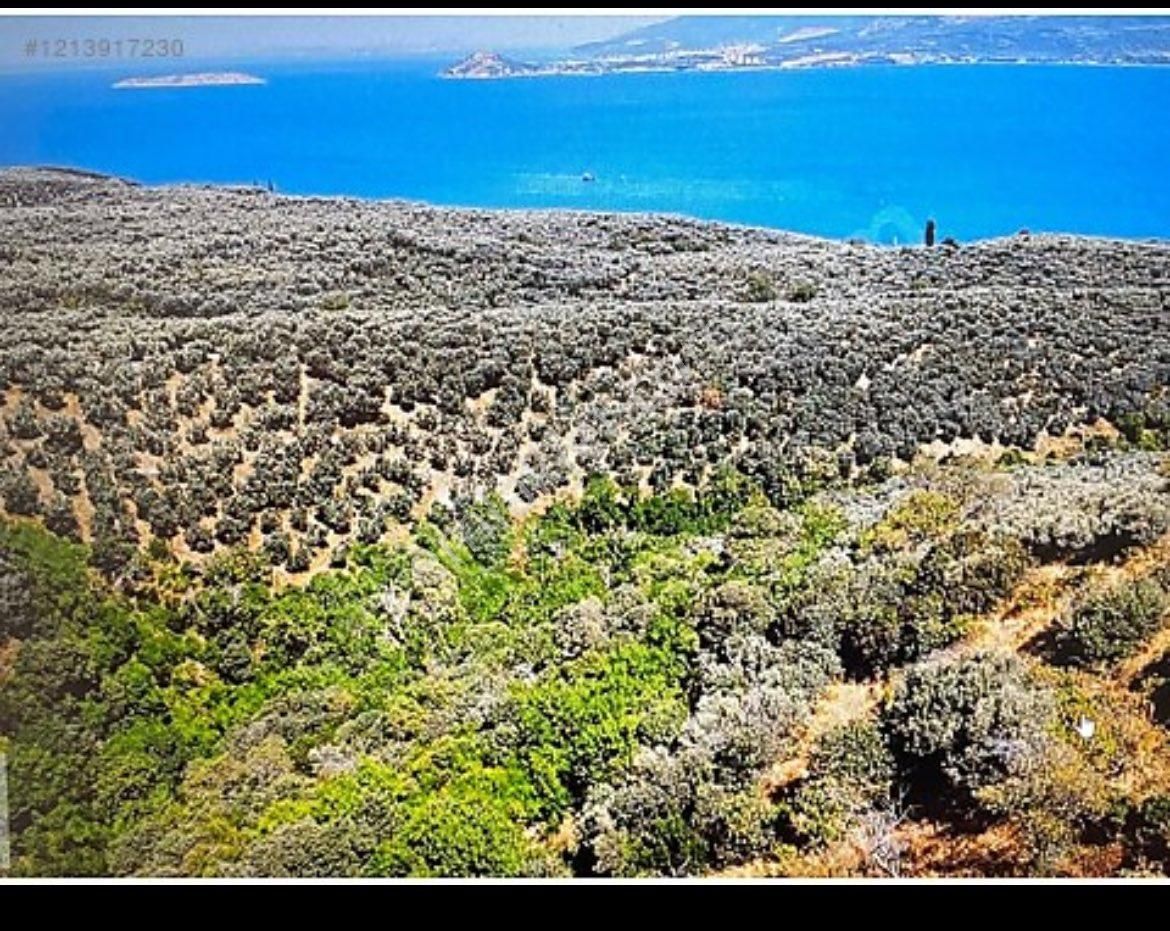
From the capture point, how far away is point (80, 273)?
4.73 metres

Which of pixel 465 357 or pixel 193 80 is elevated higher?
pixel 193 80

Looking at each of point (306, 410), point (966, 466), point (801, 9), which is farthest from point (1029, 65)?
point (306, 410)

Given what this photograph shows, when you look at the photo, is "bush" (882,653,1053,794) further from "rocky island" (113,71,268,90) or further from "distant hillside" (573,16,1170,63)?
"rocky island" (113,71,268,90)

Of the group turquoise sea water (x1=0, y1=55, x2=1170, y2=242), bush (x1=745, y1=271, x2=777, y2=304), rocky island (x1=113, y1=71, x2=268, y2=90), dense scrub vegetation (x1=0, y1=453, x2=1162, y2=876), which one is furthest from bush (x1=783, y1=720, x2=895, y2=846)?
rocky island (x1=113, y1=71, x2=268, y2=90)

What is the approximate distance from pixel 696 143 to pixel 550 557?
6.05 ft

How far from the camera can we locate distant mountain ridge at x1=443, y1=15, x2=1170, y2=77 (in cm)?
399

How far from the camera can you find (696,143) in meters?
4.78

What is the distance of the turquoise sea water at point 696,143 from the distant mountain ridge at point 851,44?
0.29 ft

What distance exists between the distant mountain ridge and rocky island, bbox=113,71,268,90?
0.81 m

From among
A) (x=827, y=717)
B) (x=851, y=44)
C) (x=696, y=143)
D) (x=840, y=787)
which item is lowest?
(x=840, y=787)

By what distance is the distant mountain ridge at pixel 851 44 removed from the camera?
13.1 ft

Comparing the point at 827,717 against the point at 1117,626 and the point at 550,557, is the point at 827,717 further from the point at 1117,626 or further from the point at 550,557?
the point at 550,557

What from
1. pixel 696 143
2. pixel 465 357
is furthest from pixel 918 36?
pixel 465 357

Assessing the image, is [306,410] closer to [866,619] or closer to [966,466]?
[866,619]
